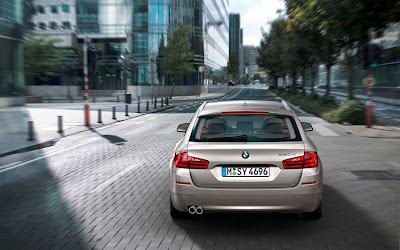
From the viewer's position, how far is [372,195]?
22.1 ft

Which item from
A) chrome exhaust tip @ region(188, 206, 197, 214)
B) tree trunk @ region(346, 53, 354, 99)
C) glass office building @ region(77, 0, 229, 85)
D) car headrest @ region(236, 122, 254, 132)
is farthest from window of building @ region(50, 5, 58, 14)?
chrome exhaust tip @ region(188, 206, 197, 214)

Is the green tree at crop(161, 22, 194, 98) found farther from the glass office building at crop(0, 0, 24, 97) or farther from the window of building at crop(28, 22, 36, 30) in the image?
the window of building at crop(28, 22, 36, 30)

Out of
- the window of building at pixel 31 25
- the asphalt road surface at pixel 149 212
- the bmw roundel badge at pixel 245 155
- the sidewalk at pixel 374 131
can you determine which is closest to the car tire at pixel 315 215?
the asphalt road surface at pixel 149 212

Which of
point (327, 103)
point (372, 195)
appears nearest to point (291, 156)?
point (372, 195)

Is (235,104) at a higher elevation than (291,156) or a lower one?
higher

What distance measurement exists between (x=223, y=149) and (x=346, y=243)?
1.55 m

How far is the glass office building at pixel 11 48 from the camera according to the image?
31.2 metres

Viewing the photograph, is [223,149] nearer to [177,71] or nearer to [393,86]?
[393,86]

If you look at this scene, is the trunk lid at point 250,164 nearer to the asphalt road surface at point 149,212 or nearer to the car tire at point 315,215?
the asphalt road surface at point 149,212

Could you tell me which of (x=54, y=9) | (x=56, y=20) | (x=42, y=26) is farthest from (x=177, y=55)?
(x=42, y=26)

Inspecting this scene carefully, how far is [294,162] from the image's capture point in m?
4.70

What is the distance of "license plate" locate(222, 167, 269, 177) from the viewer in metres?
4.68

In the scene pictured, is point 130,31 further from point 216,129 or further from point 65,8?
point 216,129

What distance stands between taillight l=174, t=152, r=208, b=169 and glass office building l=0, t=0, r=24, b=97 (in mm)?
28957
